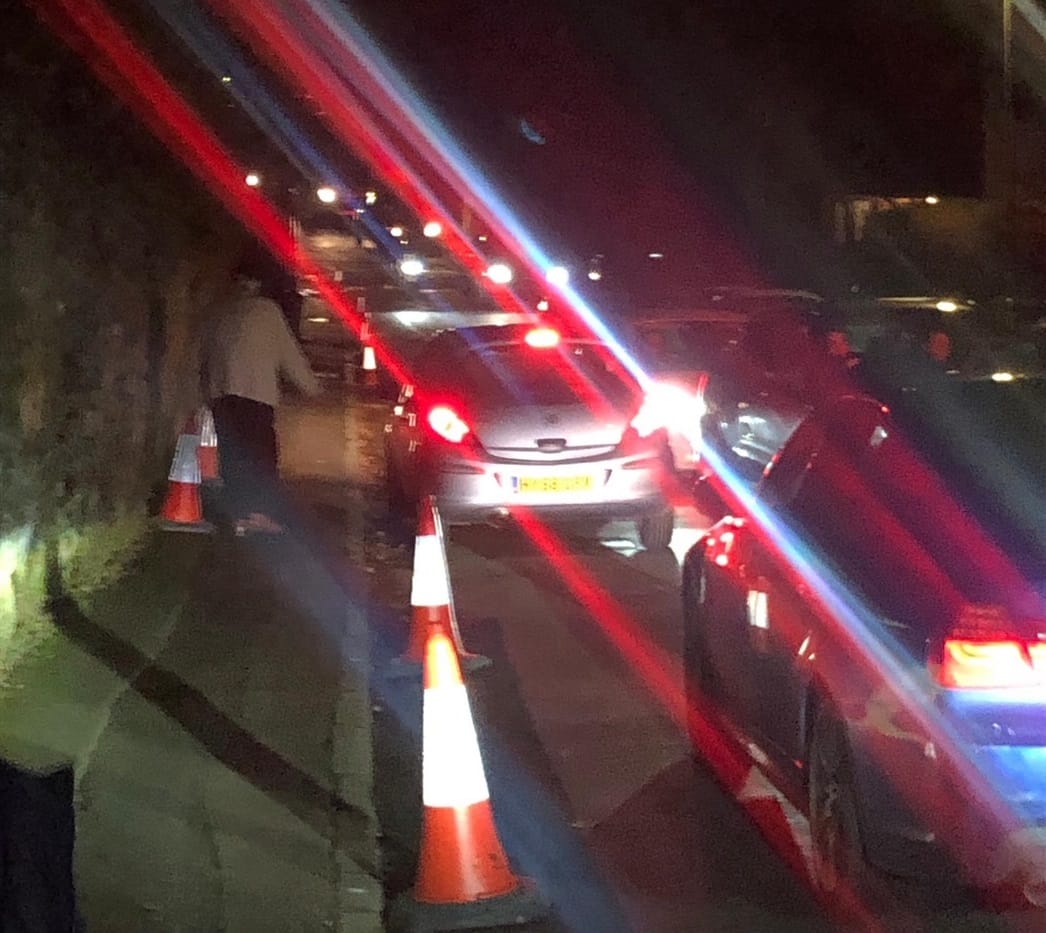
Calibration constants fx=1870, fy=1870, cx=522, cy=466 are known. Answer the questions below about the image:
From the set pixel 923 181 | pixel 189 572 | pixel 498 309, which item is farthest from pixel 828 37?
pixel 189 572

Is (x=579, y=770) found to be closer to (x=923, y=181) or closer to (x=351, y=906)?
(x=351, y=906)

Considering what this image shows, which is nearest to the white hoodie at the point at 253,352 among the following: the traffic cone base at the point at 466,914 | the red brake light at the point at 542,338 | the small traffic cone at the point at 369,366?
the red brake light at the point at 542,338

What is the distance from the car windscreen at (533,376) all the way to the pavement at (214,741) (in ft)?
5.38

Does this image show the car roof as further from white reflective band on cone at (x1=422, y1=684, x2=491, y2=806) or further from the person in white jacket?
white reflective band on cone at (x1=422, y1=684, x2=491, y2=806)

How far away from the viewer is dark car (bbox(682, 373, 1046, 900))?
A: 16.5ft

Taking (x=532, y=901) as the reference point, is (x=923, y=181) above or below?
above

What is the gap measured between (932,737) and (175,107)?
9.88 m

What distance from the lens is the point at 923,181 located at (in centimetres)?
4188

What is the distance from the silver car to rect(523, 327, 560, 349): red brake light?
0.08 meters

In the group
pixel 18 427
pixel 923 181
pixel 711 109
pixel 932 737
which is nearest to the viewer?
pixel 932 737

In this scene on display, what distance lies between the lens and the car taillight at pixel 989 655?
505cm

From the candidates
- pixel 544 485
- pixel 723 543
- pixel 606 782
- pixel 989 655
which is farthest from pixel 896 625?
pixel 544 485

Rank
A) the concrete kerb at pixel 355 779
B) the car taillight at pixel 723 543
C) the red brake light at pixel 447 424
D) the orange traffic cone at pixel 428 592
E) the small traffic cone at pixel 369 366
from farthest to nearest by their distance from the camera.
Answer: the small traffic cone at pixel 369 366, the red brake light at pixel 447 424, the orange traffic cone at pixel 428 592, the car taillight at pixel 723 543, the concrete kerb at pixel 355 779

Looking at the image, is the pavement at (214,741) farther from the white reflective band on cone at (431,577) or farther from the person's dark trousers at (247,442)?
the person's dark trousers at (247,442)
